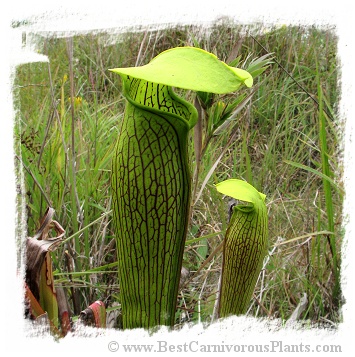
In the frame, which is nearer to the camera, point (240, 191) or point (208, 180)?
point (240, 191)

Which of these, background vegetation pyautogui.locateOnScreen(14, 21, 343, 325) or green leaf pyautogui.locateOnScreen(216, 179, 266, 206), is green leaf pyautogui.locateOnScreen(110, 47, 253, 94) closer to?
green leaf pyautogui.locateOnScreen(216, 179, 266, 206)

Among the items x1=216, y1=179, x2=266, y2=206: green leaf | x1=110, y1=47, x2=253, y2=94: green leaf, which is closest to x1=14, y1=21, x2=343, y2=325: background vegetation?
x1=216, y1=179, x2=266, y2=206: green leaf

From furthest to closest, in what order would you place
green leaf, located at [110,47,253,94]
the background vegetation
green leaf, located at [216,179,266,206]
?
the background vegetation < green leaf, located at [216,179,266,206] < green leaf, located at [110,47,253,94]

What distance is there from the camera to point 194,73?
0.50 metres

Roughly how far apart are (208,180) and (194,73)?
867 millimetres

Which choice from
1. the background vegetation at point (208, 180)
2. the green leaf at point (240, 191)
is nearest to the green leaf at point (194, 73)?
the green leaf at point (240, 191)

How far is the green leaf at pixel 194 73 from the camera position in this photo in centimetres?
48

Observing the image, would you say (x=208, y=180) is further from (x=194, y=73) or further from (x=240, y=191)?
(x=194, y=73)

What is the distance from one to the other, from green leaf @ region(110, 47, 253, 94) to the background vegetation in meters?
0.36

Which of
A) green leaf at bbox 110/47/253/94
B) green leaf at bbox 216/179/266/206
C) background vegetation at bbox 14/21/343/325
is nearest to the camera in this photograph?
green leaf at bbox 110/47/253/94

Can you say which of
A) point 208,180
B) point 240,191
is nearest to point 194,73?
point 240,191

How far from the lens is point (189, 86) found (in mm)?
475

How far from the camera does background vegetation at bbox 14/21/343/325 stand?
1042 mm

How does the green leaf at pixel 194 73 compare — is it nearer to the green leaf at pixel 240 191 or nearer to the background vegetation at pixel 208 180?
the green leaf at pixel 240 191
